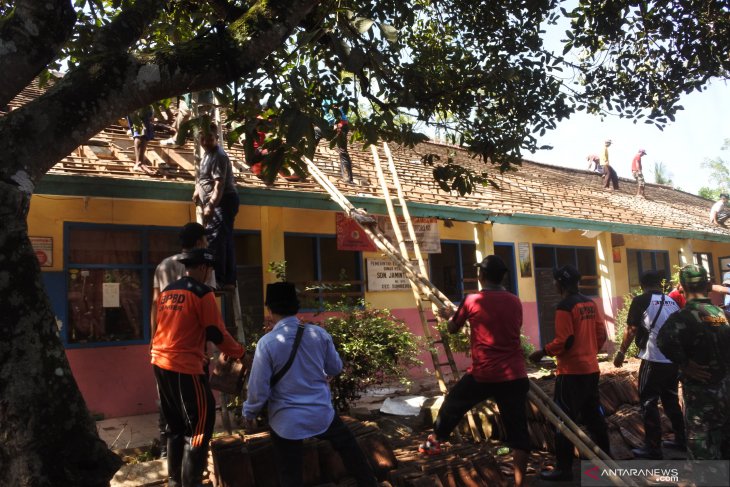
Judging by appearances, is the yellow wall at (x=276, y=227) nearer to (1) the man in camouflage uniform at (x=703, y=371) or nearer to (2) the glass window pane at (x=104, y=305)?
(2) the glass window pane at (x=104, y=305)

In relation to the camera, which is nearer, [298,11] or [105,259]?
[298,11]

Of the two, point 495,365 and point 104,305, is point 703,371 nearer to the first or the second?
point 495,365

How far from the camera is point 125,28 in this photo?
14.3 feet

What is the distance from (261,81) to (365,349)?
2.93m

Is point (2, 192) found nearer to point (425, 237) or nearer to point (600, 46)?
point (600, 46)

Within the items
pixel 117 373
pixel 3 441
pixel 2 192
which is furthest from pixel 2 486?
pixel 117 373

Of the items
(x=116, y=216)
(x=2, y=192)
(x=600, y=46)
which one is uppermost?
(x=600, y=46)

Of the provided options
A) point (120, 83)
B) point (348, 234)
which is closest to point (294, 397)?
point (120, 83)

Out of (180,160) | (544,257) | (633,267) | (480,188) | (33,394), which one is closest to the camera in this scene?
(33,394)

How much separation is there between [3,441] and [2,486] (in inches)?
8.0

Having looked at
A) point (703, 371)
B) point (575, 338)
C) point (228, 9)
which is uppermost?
point (228, 9)

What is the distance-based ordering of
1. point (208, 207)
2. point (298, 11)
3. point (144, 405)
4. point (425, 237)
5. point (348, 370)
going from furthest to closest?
point (425, 237) < point (144, 405) < point (348, 370) < point (208, 207) < point (298, 11)

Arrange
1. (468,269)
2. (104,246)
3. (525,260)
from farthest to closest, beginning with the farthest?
(525,260)
(468,269)
(104,246)

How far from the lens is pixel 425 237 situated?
35.5ft
